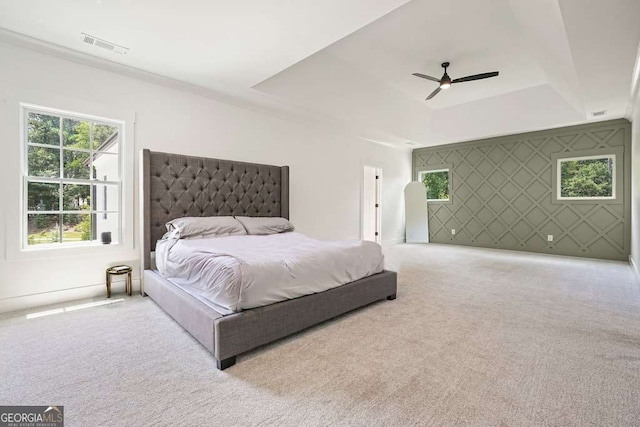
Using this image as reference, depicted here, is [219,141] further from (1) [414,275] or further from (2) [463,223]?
(2) [463,223]

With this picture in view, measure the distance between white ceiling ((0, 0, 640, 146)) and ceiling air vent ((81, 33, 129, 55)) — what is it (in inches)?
2.8

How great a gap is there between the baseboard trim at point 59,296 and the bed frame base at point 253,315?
75 centimetres

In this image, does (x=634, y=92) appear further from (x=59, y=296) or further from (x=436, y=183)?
(x=59, y=296)

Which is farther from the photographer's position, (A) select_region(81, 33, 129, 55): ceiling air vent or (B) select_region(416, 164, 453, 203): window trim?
(B) select_region(416, 164, 453, 203): window trim

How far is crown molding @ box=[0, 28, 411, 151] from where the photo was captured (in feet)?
9.11

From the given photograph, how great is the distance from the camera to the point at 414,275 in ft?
13.7

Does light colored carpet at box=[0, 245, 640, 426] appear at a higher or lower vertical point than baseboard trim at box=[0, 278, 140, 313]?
lower

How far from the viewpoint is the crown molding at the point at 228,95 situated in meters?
2.78

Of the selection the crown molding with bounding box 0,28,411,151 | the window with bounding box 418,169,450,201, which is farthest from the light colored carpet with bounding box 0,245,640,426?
the window with bounding box 418,169,450,201

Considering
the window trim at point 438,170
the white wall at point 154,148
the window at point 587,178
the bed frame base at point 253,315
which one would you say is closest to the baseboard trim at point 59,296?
the white wall at point 154,148

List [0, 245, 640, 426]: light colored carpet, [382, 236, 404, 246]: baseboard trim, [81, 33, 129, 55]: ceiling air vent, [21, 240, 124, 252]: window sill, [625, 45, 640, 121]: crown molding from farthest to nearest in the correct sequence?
[382, 236, 404, 246]: baseboard trim, [625, 45, 640, 121]: crown molding, [21, 240, 124, 252]: window sill, [81, 33, 129, 55]: ceiling air vent, [0, 245, 640, 426]: light colored carpet

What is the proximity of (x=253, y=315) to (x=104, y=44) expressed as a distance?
2955 millimetres

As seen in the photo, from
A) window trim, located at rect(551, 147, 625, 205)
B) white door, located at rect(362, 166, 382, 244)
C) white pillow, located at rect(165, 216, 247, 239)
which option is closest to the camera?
white pillow, located at rect(165, 216, 247, 239)

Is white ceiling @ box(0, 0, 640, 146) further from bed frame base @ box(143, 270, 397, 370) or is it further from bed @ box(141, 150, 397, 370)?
bed frame base @ box(143, 270, 397, 370)
